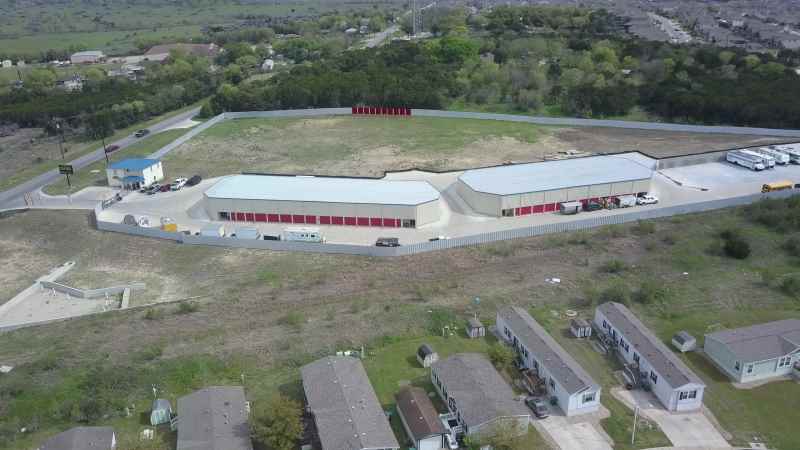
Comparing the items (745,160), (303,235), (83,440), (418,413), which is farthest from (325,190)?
(745,160)

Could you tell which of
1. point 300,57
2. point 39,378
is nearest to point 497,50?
point 300,57

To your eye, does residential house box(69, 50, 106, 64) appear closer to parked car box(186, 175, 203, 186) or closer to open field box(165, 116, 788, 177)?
open field box(165, 116, 788, 177)

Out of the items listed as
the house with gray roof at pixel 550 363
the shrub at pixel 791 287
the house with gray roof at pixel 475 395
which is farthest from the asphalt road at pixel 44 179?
the shrub at pixel 791 287

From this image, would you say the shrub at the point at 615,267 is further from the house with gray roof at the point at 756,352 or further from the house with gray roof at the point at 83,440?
the house with gray roof at the point at 83,440

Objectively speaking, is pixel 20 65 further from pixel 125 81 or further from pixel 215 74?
pixel 215 74

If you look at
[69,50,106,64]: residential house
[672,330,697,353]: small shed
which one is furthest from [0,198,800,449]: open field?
[69,50,106,64]: residential house

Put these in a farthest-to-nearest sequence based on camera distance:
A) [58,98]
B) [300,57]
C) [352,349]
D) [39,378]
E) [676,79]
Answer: [300,57] < [58,98] < [676,79] < [352,349] < [39,378]
